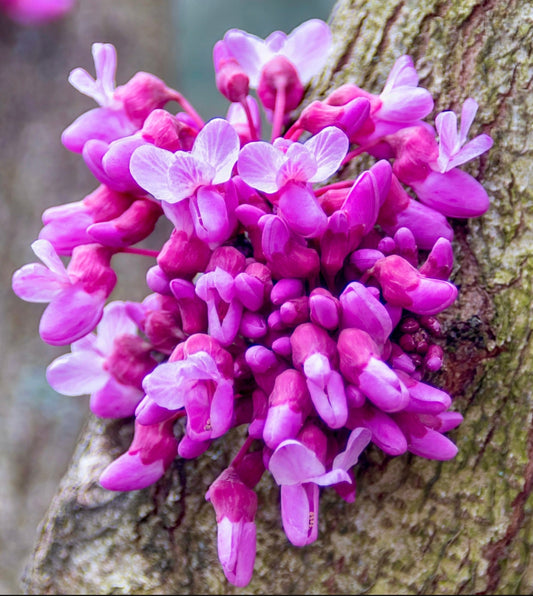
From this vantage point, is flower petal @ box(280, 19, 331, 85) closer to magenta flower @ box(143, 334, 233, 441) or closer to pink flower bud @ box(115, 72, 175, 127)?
pink flower bud @ box(115, 72, 175, 127)

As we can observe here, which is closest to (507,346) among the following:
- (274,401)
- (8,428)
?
(274,401)

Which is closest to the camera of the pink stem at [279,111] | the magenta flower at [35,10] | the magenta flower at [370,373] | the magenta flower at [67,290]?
the magenta flower at [370,373]

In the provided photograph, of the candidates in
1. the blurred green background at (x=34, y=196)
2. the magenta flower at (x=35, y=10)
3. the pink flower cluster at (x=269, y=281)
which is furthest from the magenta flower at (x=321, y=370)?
the magenta flower at (x=35, y=10)

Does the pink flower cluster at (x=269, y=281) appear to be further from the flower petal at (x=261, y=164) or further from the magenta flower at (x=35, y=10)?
the magenta flower at (x=35, y=10)

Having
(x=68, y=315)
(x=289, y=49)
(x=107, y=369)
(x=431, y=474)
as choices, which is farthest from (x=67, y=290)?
(x=431, y=474)

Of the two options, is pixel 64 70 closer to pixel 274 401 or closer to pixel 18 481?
pixel 18 481

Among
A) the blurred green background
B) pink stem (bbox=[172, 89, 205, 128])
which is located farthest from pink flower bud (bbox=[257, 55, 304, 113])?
the blurred green background

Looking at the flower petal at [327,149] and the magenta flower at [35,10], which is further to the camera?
the magenta flower at [35,10]
